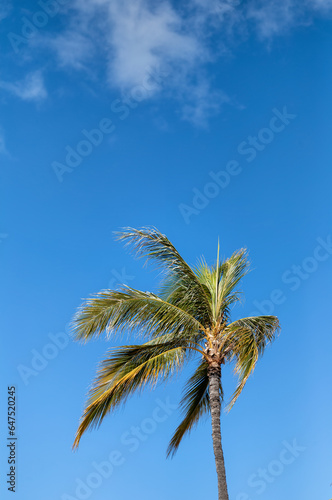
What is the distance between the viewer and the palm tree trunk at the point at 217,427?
12180mm

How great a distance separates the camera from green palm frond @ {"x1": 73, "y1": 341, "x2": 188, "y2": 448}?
12.3 meters

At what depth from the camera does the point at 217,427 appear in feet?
42.3

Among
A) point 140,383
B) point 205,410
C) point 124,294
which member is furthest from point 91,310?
point 205,410

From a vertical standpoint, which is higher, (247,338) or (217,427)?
(247,338)

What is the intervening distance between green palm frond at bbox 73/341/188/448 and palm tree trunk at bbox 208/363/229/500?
0.79m

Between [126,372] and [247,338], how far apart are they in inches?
111

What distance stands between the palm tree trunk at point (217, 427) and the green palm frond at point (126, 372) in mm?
789

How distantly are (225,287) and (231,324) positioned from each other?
1.11m

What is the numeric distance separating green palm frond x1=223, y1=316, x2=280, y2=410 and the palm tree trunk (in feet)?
1.52

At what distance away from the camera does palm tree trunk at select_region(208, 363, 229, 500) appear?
12.2m

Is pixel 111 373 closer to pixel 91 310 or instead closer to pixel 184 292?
pixel 91 310

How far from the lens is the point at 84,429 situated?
1220 centimetres

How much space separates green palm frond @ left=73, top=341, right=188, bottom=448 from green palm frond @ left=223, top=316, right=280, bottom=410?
115cm

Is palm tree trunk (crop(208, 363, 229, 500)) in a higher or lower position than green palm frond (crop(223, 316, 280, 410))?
lower
